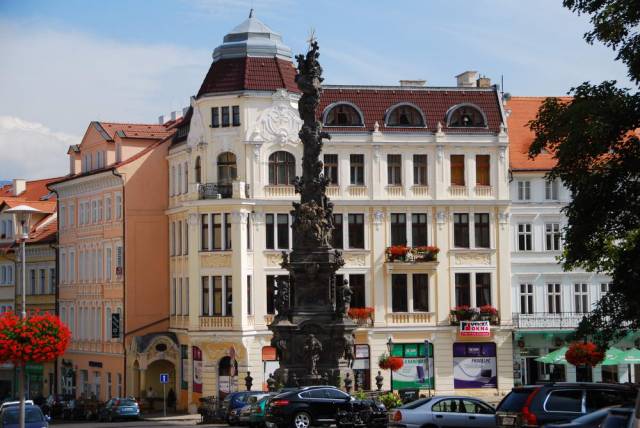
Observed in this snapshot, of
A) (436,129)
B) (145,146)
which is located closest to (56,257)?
(145,146)

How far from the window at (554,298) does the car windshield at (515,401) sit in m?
38.6

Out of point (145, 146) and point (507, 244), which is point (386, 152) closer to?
point (507, 244)

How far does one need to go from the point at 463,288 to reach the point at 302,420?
28.5 metres

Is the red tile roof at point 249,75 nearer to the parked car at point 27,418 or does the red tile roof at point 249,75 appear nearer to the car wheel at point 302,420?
the car wheel at point 302,420

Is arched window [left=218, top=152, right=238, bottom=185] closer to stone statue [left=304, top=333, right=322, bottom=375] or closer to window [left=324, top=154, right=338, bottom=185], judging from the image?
window [left=324, top=154, right=338, bottom=185]

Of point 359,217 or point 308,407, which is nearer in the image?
point 308,407

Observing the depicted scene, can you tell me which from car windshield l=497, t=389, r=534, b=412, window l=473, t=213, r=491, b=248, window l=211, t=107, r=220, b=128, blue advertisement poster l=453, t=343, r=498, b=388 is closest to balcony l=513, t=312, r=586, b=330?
blue advertisement poster l=453, t=343, r=498, b=388

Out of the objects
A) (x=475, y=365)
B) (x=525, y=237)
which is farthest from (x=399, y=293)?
(x=525, y=237)

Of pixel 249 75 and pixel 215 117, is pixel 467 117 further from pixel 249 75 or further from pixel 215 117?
pixel 215 117

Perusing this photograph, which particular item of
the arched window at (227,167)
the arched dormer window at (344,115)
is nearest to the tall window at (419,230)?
the arched dormer window at (344,115)

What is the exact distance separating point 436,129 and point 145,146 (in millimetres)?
16423

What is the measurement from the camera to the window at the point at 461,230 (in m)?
70.4

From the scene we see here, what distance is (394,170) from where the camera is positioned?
7000cm

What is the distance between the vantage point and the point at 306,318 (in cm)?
4947
